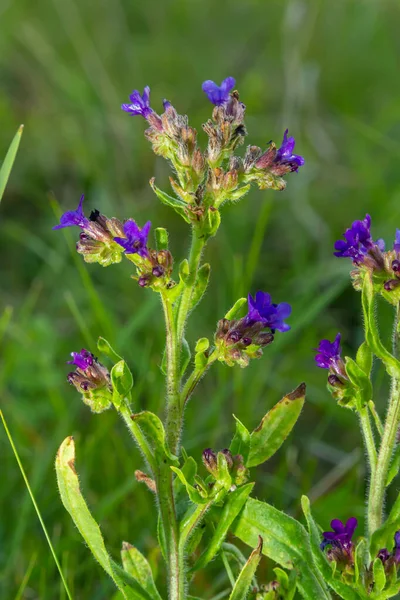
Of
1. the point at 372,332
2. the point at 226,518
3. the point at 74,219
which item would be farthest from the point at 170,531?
the point at 74,219

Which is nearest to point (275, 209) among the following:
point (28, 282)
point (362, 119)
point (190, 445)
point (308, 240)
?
point (308, 240)

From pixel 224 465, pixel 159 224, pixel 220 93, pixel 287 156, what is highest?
pixel 159 224

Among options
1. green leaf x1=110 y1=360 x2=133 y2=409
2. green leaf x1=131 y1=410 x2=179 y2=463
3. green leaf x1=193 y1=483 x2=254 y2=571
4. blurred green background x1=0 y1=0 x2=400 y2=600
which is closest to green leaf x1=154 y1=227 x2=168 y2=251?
green leaf x1=110 y1=360 x2=133 y2=409

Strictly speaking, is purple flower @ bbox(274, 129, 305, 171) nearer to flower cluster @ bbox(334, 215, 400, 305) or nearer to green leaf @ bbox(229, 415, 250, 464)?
flower cluster @ bbox(334, 215, 400, 305)

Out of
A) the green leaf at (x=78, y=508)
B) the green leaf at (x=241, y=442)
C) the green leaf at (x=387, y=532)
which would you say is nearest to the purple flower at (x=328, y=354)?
the green leaf at (x=241, y=442)

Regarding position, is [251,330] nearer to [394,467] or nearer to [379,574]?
[394,467]

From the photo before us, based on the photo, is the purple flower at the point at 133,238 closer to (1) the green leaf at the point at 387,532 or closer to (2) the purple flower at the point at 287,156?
(2) the purple flower at the point at 287,156
